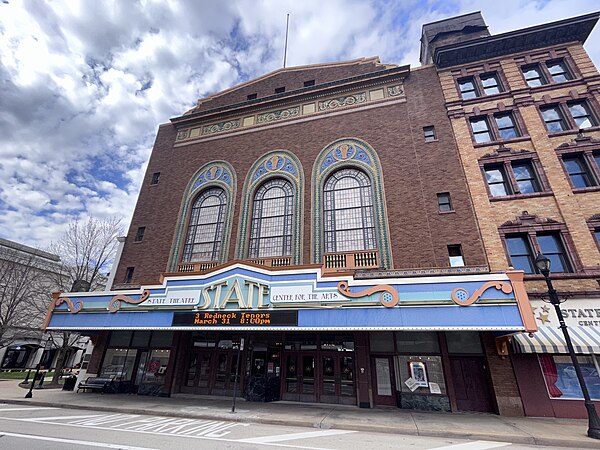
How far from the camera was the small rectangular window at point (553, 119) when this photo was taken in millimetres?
16469

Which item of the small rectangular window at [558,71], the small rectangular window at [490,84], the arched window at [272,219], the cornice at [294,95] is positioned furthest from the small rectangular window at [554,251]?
the cornice at [294,95]

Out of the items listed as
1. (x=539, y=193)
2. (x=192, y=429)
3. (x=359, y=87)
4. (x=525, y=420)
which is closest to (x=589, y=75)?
(x=539, y=193)

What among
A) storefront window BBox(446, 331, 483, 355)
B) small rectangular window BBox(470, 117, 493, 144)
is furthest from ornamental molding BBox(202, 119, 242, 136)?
storefront window BBox(446, 331, 483, 355)

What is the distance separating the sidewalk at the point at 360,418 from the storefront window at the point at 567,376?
3.19 feet

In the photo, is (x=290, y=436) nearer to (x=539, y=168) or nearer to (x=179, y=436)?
(x=179, y=436)

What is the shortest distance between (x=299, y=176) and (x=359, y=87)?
811cm

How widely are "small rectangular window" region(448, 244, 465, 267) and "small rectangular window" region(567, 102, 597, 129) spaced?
387 inches

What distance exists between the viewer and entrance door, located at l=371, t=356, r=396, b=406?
13.7 m

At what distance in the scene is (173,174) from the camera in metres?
23.1

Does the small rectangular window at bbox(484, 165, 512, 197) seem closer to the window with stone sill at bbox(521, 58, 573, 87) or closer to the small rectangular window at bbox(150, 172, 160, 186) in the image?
the window with stone sill at bbox(521, 58, 573, 87)

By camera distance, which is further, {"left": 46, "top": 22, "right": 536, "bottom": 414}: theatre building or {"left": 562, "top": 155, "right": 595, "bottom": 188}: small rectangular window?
{"left": 562, "top": 155, "right": 595, "bottom": 188}: small rectangular window

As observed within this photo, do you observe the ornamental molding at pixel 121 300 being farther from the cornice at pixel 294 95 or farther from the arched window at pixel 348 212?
the cornice at pixel 294 95

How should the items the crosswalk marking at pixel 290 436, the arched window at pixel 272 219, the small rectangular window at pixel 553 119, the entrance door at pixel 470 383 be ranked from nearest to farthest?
1. the crosswalk marking at pixel 290 436
2. the entrance door at pixel 470 383
3. the small rectangular window at pixel 553 119
4. the arched window at pixel 272 219

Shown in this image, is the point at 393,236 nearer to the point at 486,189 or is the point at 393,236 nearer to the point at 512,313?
the point at 486,189
